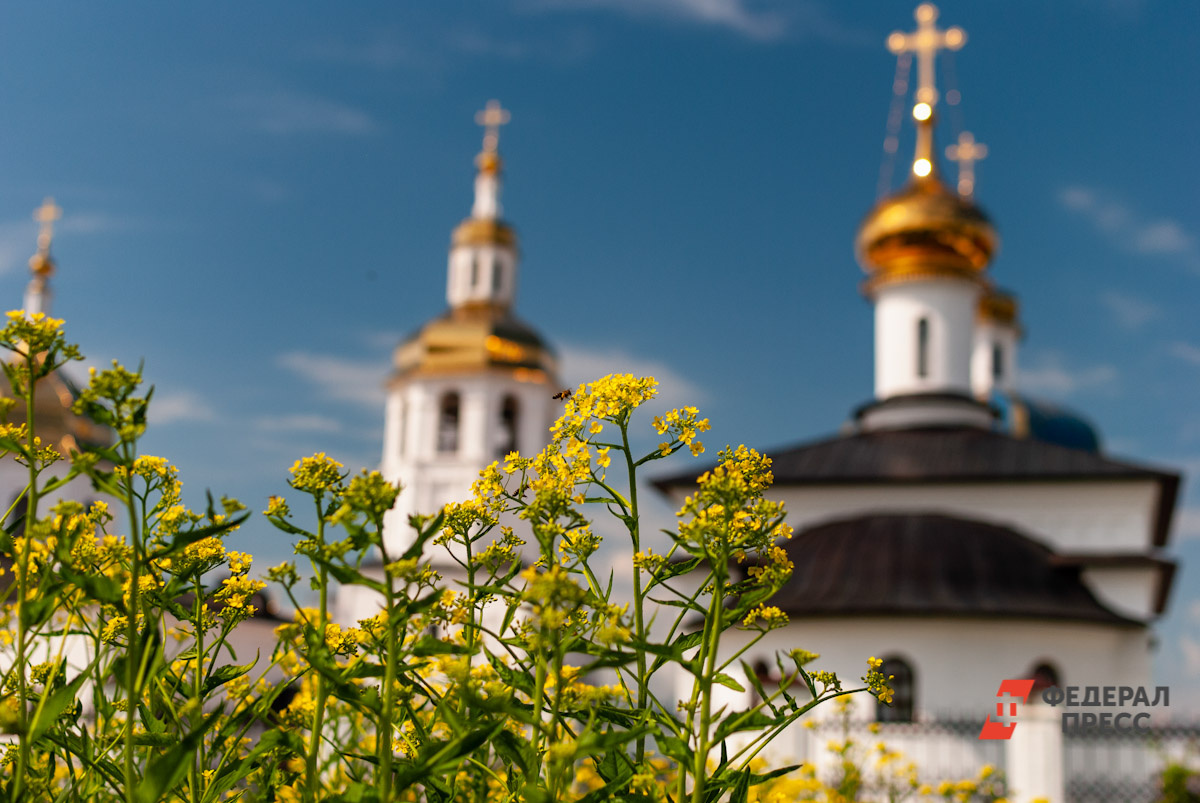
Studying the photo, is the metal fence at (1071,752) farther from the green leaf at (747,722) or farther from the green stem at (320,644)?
the green stem at (320,644)

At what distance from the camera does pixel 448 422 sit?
2962cm

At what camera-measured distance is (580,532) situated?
72.1 inches

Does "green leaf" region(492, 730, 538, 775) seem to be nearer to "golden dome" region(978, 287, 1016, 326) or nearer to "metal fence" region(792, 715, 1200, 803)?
"metal fence" region(792, 715, 1200, 803)

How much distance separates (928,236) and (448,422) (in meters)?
12.4

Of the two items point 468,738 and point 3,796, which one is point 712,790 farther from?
point 3,796

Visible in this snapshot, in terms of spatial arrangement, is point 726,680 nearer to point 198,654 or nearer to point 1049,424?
point 198,654

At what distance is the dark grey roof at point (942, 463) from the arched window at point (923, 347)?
1418mm

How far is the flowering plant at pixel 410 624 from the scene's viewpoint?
1.43 meters

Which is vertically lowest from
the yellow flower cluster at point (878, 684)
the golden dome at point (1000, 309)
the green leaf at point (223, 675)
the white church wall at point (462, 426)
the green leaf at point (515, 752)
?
the green leaf at point (515, 752)

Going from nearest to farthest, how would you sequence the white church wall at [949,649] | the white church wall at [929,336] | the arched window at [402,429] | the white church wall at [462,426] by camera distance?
the white church wall at [949,649] → the white church wall at [929,336] → the white church wall at [462,426] → the arched window at [402,429]

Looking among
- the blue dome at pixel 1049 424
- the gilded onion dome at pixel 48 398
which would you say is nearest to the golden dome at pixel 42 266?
the gilded onion dome at pixel 48 398

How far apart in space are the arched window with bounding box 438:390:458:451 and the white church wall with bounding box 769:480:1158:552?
10.5 metres

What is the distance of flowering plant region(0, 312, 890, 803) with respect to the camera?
1433 millimetres

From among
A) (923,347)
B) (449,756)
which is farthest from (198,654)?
(923,347)
